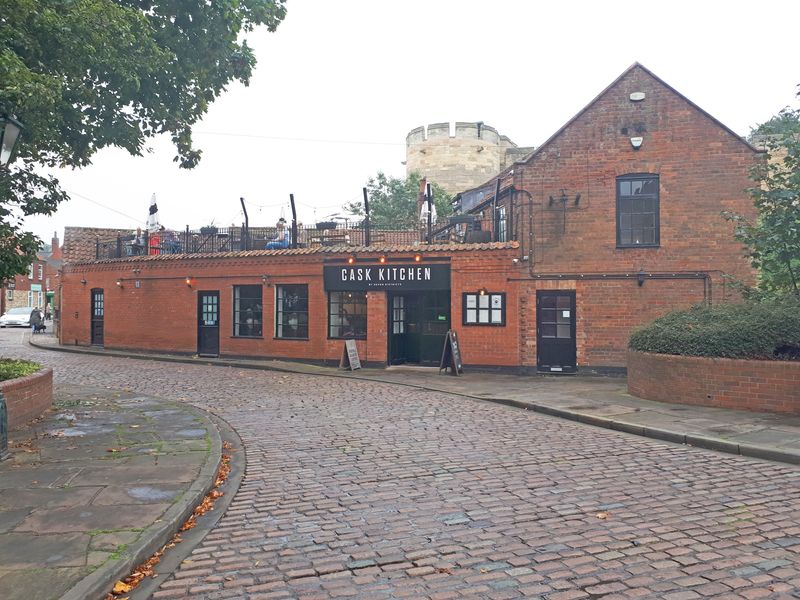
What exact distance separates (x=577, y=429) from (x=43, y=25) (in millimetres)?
9496

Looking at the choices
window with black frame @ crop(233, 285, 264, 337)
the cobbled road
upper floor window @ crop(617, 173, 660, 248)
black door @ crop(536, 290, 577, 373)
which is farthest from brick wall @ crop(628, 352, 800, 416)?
window with black frame @ crop(233, 285, 264, 337)

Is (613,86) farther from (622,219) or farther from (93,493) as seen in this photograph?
(93,493)

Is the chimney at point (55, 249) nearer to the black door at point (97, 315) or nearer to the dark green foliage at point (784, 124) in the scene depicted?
the black door at point (97, 315)

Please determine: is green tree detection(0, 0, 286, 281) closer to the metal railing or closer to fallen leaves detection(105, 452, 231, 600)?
fallen leaves detection(105, 452, 231, 600)

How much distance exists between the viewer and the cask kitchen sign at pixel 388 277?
57.2 ft

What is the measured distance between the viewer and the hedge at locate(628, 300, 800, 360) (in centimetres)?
1018

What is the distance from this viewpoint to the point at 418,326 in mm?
18469

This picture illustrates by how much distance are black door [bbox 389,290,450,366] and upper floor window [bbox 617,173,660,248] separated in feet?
16.9

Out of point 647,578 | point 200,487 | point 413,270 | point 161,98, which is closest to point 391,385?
point 413,270

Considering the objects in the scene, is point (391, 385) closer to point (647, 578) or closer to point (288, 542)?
point (288, 542)

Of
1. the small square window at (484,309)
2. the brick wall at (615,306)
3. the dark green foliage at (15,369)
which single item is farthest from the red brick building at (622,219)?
the dark green foliage at (15,369)

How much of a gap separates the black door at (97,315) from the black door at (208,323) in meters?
5.77

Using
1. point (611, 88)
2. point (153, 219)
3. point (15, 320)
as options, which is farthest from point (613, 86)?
point (15, 320)

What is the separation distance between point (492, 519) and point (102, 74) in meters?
9.72
